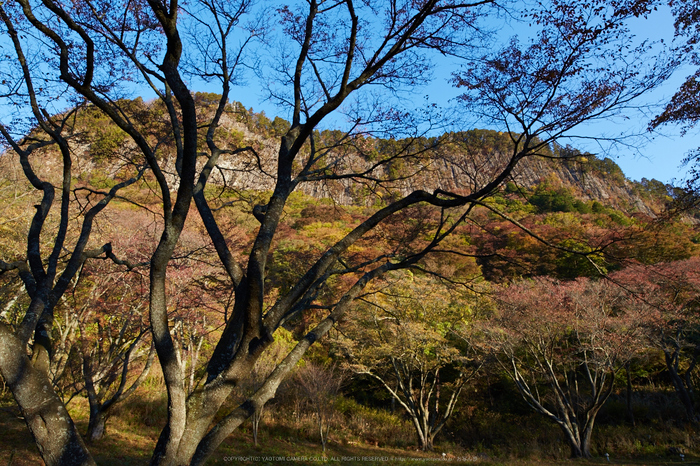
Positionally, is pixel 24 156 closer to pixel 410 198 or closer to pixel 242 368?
pixel 242 368

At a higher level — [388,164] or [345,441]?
[388,164]

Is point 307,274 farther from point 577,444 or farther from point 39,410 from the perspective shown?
point 577,444

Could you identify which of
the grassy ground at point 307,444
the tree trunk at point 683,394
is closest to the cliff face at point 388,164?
the grassy ground at point 307,444

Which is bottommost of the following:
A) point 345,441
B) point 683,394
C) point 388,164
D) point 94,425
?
point 345,441

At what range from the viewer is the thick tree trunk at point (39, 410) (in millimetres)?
1887

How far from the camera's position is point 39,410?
1.92 meters

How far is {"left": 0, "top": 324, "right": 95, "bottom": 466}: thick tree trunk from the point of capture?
1.89 metres

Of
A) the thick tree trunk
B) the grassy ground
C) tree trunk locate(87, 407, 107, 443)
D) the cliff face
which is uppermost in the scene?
the cliff face

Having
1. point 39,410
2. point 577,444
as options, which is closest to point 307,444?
point 577,444

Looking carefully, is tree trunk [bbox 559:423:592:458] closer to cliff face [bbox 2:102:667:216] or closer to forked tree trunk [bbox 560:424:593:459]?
forked tree trunk [bbox 560:424:593:459]

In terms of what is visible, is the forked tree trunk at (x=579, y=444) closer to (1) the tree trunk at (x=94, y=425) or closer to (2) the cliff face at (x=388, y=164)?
(2) the cliff face at (x=388, y=164)

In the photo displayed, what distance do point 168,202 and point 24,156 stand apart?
233cm

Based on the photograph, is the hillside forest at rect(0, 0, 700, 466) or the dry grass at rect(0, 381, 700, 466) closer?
the hillside forest at rect(0, 0, 700, 466)

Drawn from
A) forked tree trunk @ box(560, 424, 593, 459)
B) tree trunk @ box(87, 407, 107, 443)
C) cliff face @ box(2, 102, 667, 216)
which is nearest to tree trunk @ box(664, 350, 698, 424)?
forked tree trunk @ box(560, 424, 593, 459)
